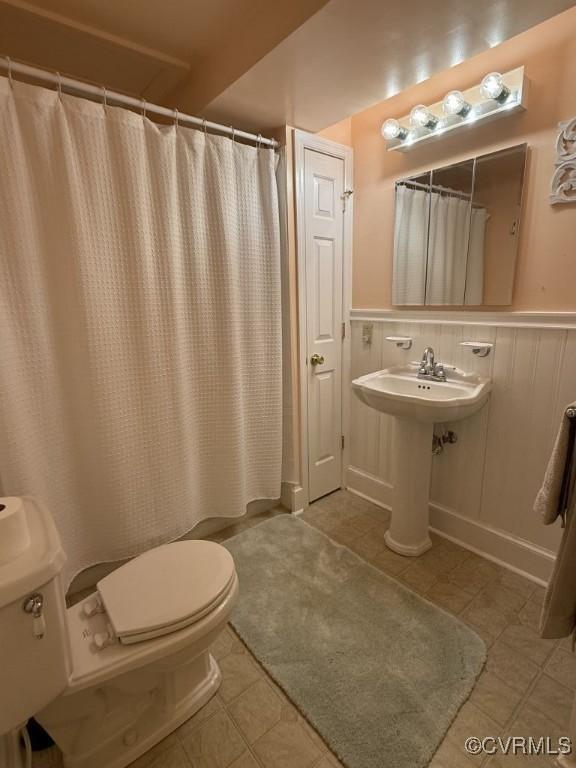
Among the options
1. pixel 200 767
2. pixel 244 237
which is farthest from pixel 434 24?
pixel 200 767

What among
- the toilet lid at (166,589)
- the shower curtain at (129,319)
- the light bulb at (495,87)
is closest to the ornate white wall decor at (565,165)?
the light bulb at (495,87)

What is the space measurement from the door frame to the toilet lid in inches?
41.9

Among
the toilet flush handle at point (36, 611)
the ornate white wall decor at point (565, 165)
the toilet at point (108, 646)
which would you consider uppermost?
the ornate white wall decor at point (565, 165)

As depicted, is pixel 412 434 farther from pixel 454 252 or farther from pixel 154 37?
pixel 154 37

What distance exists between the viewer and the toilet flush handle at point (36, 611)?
0.83 metres

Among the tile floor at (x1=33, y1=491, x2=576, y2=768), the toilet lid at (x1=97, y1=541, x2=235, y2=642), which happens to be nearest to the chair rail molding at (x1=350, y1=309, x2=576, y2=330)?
the tile floor at (x1=33, y1=491, x2=576, y2=768)

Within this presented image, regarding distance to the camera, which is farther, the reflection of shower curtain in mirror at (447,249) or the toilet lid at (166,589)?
the reflection of shower curtain in mirror at (447,249)

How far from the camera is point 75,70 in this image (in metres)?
1.76

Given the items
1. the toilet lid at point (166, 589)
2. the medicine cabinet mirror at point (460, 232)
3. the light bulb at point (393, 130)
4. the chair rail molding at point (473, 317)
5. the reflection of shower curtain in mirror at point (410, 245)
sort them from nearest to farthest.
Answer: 1. the toilet lid at point (166, 589)
2. the chair rail molding at point (473, 317)
3. the medicine cabinet mirror at point (460, 232)
4. the light bulb at point (393, 130)
5. the reflection of shower curtain in mirror at point (410, 245)

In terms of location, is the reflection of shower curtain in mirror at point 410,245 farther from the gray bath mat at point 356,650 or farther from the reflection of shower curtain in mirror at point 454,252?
the gray bath mat at point 356,650

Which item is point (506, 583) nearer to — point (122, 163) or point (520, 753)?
point (520, 753)

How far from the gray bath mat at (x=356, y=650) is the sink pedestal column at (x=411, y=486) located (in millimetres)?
260

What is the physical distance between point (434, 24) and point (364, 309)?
4.44 ft

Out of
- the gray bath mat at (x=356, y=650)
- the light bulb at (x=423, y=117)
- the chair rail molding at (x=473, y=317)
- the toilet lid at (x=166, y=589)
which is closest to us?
the toilet lid at (x=166, y=589)
